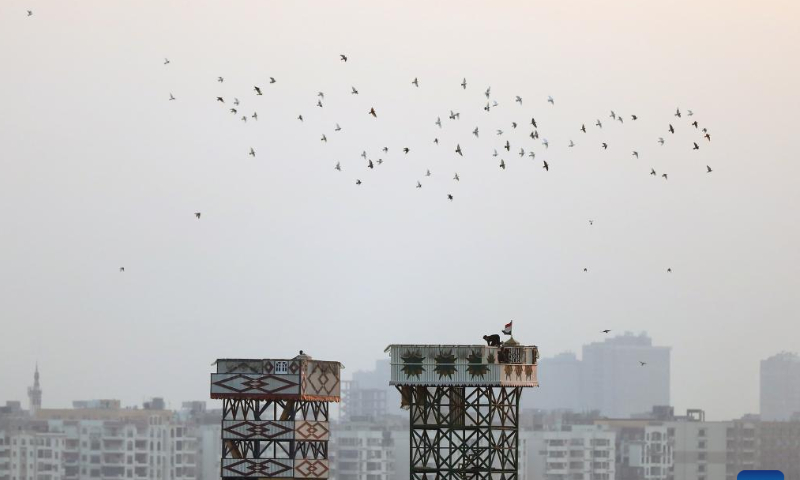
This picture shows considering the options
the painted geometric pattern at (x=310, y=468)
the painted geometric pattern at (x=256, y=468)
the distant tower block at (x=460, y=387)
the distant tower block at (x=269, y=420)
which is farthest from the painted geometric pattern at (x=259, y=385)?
the distant tower block at (x=460, y=387)

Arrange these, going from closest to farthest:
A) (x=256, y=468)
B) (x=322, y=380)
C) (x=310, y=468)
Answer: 1. (x=256, y=468)
2. (x=310, y=468)
3. (x=322, y=380)

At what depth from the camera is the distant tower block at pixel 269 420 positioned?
269 ft

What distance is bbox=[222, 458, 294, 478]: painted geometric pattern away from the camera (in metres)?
81.8

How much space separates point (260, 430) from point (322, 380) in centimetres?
371

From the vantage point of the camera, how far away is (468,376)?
73.6 m

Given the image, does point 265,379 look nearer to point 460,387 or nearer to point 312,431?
point 312,431

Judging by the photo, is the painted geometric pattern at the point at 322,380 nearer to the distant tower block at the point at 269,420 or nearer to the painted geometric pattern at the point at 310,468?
the distant tower block at the point at 269,420

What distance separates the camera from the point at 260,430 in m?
82.2

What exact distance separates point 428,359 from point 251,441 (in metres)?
12.0

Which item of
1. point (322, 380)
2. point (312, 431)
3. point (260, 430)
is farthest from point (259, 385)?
point (312, 431)

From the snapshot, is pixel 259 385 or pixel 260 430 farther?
pixel 259 385

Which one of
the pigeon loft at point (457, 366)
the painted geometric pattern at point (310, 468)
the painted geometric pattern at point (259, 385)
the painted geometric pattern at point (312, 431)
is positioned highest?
the pigeon loft at point (457, 366)

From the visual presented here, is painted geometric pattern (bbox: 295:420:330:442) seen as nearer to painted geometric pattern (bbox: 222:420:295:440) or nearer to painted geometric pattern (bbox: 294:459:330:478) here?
painted geometric pattern (bbox: 222:420:295:440)

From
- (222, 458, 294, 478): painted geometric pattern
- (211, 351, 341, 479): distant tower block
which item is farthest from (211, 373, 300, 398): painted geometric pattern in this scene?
(222, 458, 294, 478): painted geometric pattern
